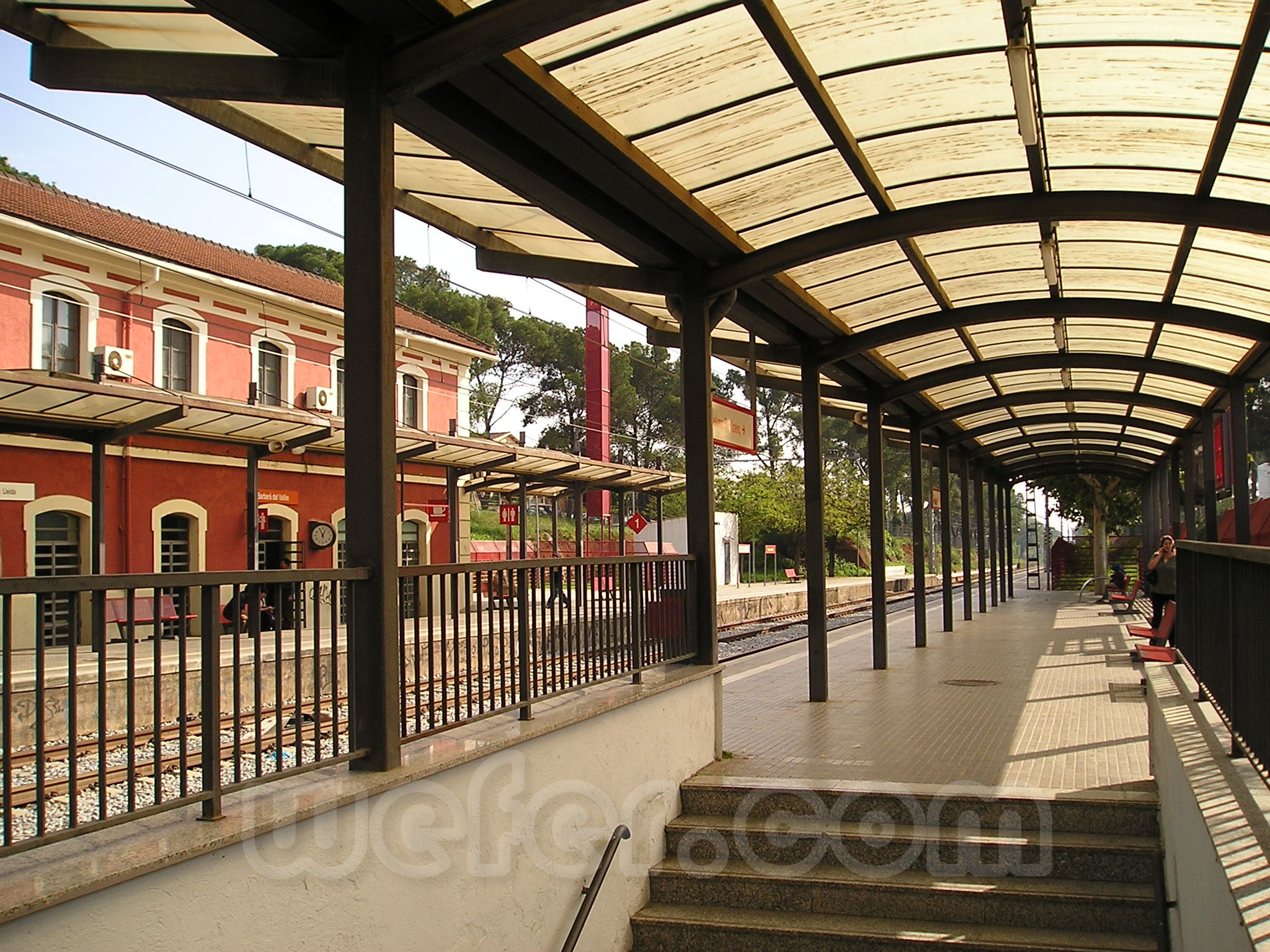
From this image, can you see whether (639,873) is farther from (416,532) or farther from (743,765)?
(416,532)

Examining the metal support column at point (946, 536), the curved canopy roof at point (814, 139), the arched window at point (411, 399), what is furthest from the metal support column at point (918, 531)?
the arched window at point (411, 399)

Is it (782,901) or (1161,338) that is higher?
(1161,338)

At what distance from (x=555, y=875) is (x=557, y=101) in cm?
369

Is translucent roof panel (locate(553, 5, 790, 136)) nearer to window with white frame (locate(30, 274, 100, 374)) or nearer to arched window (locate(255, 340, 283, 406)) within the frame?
window with white frame (locate(30, 274, 100, 374))

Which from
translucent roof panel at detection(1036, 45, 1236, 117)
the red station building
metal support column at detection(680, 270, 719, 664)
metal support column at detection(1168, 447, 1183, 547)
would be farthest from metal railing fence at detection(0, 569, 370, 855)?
metal support column at detection(1168, 447, 1183, 547)

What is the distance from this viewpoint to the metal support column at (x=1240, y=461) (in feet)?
38.2

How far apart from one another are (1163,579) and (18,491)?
685 inches

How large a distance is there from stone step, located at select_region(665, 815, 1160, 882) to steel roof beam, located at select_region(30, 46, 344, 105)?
4571mm

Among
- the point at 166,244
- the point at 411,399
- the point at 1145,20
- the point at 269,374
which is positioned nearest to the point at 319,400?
the point at 269,374

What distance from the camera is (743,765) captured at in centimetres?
A: 760

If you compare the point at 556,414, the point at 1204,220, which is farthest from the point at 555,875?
the point at 556,414

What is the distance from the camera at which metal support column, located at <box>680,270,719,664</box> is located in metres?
7.87

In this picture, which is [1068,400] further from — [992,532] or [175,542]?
[175,542]

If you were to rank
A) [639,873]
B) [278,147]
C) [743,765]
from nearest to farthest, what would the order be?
[278,147] → [639,873] → [743,765]
